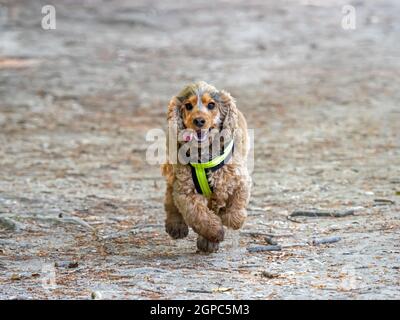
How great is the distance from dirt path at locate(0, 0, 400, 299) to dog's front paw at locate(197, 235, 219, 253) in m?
0.09

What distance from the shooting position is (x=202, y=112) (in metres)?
8.01

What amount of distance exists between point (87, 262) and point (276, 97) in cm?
887

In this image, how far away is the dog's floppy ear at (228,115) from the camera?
8156 mm

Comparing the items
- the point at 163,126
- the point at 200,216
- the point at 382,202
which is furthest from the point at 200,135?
the point at 163,126

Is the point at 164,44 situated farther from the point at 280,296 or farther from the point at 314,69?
the point at 280,296

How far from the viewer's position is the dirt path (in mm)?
7742

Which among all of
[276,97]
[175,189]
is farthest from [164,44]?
[175,189]

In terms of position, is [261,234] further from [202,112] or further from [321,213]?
[202,112]

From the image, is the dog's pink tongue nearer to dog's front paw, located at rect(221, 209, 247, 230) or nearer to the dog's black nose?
the dog's black nose

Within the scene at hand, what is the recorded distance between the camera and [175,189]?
8281 mm

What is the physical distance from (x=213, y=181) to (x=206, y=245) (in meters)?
0.50

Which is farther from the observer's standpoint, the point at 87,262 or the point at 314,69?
the point at 314,69

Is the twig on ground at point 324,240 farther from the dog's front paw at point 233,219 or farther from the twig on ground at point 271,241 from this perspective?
the dog's front paw at point 233,219

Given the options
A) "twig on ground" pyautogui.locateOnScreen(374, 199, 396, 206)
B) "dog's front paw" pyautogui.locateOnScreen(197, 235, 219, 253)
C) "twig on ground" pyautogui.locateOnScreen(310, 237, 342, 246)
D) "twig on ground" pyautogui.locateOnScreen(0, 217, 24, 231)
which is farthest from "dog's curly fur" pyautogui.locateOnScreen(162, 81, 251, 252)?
"twig on ground" pyautogui.locateOnScreen(374, 199, 396, 206)
